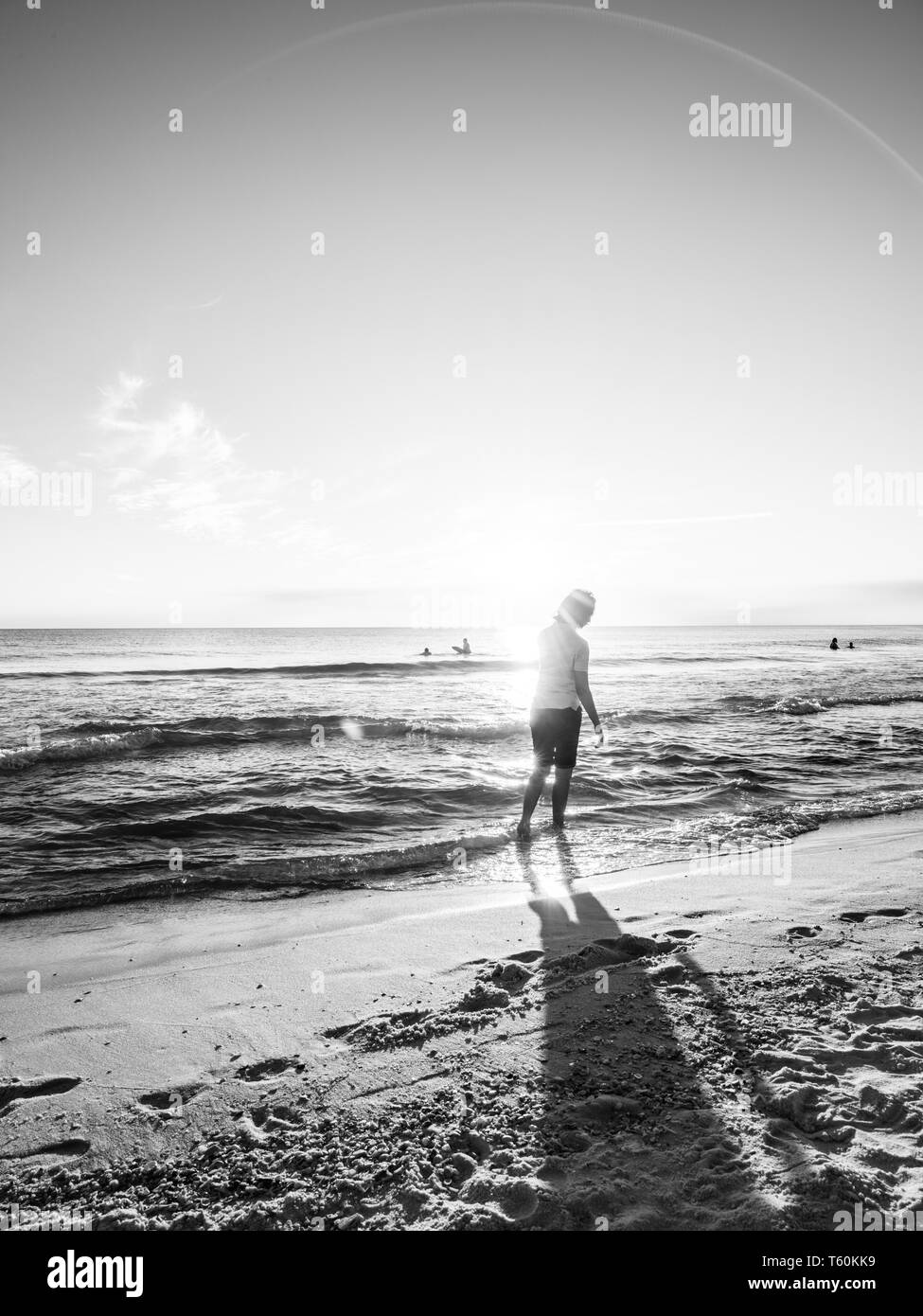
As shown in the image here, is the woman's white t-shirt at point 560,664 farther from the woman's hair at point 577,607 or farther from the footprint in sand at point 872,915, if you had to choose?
the footprint in sand at point 872,915

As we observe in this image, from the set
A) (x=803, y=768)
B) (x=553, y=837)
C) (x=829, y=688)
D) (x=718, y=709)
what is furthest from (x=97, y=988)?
(x=829, y=688)

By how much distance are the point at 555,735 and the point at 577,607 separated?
4.79 feet

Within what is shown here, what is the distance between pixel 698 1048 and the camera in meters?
2.90

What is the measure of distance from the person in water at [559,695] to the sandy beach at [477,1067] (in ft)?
7.98

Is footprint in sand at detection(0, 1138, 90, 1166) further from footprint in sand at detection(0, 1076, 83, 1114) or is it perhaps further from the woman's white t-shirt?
the woman's white t-shirt

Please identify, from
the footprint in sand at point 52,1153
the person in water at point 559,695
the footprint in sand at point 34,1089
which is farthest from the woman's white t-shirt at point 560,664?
the footprint in sand at point 52,1153

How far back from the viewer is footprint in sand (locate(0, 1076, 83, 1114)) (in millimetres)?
2844

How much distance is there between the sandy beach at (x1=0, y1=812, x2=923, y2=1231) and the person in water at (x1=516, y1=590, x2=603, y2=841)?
243cm

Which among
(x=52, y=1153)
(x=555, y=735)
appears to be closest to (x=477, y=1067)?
(x=52, y=1153)

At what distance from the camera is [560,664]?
726 cm

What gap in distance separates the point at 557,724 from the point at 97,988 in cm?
485

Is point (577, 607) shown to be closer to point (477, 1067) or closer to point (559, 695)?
point (559, 695)

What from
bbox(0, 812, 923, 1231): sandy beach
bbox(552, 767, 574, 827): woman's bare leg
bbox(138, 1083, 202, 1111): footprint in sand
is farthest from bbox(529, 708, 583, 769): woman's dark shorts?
bbox(138, 1083, 202, 1111): footprint in sand
